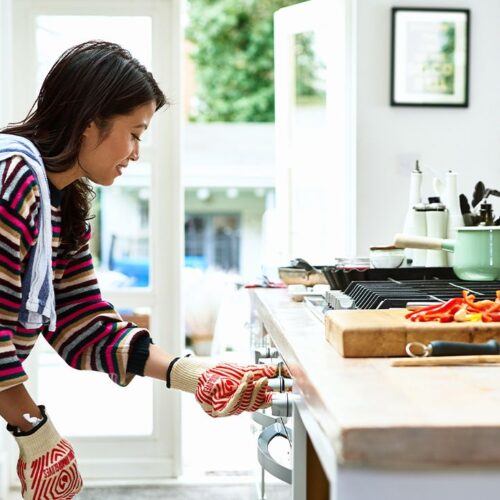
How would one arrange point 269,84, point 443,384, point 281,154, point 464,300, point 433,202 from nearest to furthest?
point 443,384 → point 464,300 → point 433,202 → point 281,154 → point 269,84

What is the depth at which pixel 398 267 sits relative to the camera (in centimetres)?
219

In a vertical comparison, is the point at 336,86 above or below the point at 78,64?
above

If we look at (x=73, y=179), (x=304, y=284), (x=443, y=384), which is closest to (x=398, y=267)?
(x=304, y=284)

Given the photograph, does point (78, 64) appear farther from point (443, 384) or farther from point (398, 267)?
point (398, 267)

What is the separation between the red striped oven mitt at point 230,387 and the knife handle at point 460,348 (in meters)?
0.38

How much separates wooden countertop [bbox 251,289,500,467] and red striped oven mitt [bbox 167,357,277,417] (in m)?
0.25

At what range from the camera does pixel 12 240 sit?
1.27 metres

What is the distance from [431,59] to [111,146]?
2.27 metres

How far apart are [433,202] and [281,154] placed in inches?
52.3

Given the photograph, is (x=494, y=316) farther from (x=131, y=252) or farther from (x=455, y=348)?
(x=131, y=252)

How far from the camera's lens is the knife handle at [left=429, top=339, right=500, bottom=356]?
1.11 meters

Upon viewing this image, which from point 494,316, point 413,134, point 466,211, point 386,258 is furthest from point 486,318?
point 413,134

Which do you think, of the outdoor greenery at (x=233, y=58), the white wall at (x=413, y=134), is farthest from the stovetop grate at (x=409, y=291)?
the outdoor greenery at (x=233, y=58)

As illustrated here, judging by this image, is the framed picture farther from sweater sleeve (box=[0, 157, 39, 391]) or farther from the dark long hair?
sweater sleeve (box=[0, 157, 39, 391])
